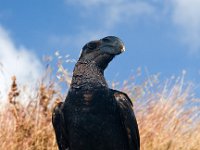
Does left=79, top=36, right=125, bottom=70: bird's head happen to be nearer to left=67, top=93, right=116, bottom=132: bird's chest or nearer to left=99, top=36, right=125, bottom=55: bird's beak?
left=99, top=36, right=125, bottom=55: bird's beak

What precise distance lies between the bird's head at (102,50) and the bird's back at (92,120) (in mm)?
295

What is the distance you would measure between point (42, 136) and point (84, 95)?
13.9 ft

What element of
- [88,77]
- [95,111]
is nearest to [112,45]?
[88,77]

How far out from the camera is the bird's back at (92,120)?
5230 millimetres

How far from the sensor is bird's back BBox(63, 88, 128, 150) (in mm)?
5230

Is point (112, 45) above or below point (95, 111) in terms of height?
above

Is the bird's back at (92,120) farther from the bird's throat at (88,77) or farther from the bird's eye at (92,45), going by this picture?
the bird's eye at (92,45)

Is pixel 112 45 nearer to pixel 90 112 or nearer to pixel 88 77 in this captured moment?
pixel 88 77

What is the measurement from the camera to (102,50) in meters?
5.48

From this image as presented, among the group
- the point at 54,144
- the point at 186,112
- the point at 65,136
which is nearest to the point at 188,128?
the point at 186,112

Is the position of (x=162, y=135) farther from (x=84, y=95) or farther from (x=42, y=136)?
(x=84, y=95)

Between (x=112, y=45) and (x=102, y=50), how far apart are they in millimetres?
110

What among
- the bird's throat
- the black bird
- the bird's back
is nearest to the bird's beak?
the black bird

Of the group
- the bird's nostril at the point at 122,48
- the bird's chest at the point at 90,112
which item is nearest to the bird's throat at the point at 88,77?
the bird's chest at the point at 90,112
